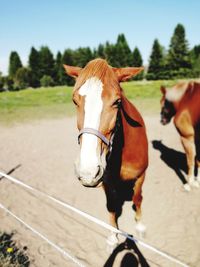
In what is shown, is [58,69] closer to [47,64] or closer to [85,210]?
[47,64]

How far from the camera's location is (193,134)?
5.36 m

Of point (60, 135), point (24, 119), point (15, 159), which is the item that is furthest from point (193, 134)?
point (24, 119)

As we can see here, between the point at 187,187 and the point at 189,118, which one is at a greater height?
the point at 189,118

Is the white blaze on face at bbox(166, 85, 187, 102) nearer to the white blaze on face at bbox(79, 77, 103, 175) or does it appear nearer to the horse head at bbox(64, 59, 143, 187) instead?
the horse head at bbox(64, 59, 143, 187)

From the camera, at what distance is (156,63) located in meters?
55.0

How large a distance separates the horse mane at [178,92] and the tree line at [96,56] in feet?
141

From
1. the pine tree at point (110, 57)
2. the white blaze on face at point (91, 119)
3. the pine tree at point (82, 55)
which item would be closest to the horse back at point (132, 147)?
the pine tree at point (110, 57)

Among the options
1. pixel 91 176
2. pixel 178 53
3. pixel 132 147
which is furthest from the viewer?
pixel 178 53

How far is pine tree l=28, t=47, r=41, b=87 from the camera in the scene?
2080 inches

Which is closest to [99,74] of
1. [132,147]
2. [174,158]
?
[132,147]

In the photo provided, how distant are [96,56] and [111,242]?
175 ft

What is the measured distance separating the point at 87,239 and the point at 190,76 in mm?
44248

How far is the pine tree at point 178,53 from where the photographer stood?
51.7 meters

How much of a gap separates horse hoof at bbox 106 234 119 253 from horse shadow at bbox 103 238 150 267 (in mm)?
53
